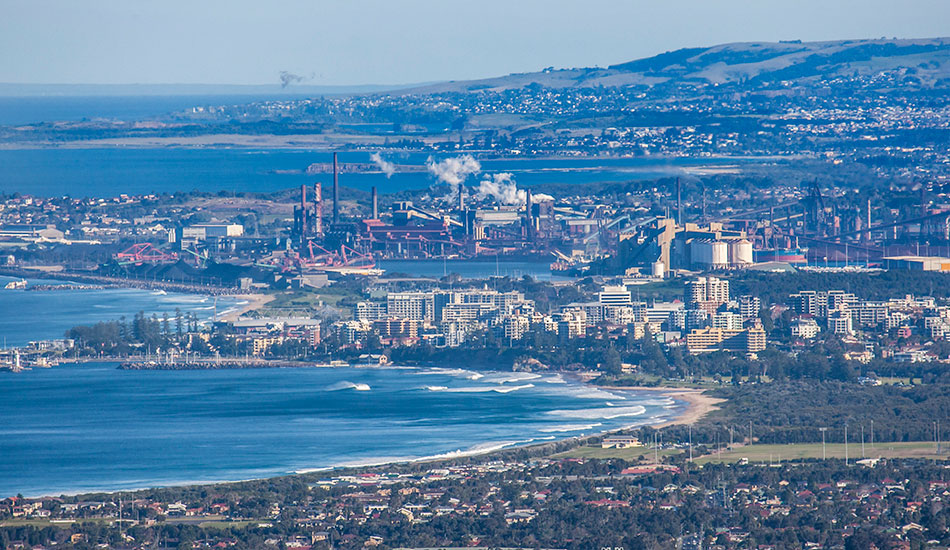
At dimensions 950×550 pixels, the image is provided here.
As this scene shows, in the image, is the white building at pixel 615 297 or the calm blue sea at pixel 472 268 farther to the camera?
the calm blue sea at pixel 472 268

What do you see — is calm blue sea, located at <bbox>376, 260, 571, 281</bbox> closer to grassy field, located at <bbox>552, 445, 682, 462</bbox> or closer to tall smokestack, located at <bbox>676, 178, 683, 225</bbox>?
tall smokestack, located at <bbox>676, 178, 683, 225</bbox>

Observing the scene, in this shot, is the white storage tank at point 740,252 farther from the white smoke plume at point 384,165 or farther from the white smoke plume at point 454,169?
the white smoke plume at point 384,165

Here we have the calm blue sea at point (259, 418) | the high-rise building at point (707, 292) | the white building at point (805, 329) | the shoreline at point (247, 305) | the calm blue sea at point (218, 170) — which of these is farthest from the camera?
the calm blue sea at point (218, 170)

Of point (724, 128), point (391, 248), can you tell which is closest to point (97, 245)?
point (391, 248)

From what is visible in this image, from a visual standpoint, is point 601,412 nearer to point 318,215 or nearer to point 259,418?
point 259,418

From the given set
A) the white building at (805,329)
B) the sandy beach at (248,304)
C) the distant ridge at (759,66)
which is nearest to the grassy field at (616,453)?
the white building at (805,329)

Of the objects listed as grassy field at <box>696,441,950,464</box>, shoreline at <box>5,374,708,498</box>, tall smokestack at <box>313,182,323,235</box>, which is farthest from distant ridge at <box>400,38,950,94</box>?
grassy field at <box>696,441,950,464</box>

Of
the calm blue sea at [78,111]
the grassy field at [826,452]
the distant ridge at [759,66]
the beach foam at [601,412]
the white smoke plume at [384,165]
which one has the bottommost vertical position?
the calm blue sea at [78,111]

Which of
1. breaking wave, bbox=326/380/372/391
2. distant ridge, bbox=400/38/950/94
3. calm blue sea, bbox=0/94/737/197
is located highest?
distant ridge, bbox=400/38/950/94

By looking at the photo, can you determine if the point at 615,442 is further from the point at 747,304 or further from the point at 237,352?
the point at 747,304
